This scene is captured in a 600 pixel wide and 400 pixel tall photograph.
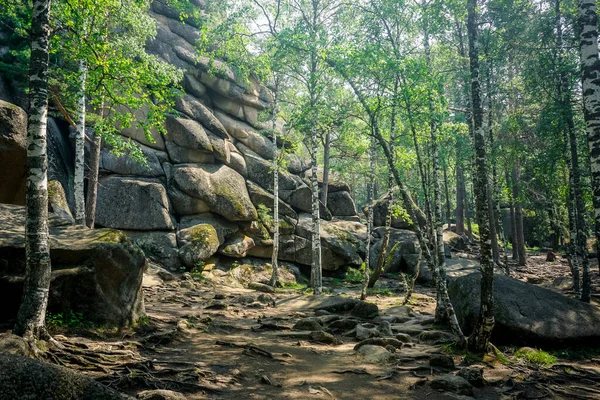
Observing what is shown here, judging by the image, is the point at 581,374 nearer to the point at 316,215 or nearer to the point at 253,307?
the point at 253,307

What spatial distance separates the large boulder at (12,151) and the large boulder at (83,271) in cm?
409

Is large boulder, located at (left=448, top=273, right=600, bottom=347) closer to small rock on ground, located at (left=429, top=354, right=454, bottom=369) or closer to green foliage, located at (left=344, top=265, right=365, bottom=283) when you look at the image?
small rock on ground, located at (left=429, top=354, right=454, bottom=369)

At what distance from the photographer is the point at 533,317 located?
1041 centimetres

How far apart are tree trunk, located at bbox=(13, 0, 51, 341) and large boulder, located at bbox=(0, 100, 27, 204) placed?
6.82 metres

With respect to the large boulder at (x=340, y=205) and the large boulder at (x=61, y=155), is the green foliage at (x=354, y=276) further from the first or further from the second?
the large boulder at (x=61, y=155)

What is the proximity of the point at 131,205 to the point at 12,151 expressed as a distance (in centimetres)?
1089

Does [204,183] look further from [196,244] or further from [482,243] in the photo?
[482,243]

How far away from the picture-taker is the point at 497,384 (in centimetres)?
763

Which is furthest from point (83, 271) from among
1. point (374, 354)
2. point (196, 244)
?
point (196, 244)

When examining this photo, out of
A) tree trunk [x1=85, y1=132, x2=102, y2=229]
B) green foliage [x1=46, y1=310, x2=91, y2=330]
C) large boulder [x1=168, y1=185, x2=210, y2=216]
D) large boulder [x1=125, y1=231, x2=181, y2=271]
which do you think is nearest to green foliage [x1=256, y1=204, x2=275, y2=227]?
large boulder [x1=168, y1=185, x2=210, y2=216]

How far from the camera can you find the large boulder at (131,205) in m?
22.8

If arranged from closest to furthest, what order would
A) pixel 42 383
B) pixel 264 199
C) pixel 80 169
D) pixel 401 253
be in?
1. pixel 42 383
2. pixel 80 169
3. pixel 264 199
4. pixel 401 253

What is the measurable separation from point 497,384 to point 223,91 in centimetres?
3057

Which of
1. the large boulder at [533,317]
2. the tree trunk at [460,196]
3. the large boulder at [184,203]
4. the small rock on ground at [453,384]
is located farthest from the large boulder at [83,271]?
the tree trunk at [460,196]
